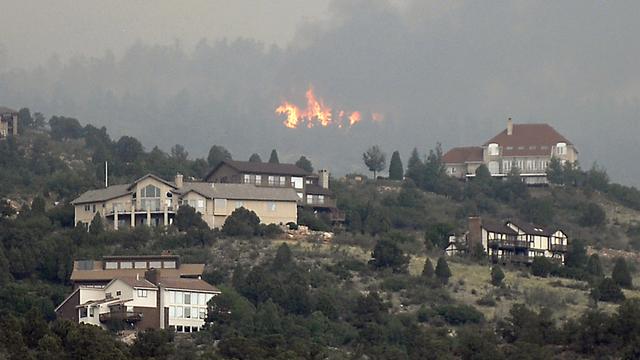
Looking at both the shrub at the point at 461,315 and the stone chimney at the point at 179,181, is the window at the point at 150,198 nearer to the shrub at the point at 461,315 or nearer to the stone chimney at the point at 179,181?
the stone chimney at the point at 179,181

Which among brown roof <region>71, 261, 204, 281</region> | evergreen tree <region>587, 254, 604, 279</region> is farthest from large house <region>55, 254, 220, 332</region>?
evergreen tree <region>587, 254, 604, 279</region>

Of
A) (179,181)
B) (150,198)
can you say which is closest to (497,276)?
(179,181)

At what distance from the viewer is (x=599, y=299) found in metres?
148

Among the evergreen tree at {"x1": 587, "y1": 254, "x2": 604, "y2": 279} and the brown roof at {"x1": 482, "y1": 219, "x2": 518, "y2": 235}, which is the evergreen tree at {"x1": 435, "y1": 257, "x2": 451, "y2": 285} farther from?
the brown roof at {"x1": 482, "y1": 219, "x2": 518, "y2": 235}

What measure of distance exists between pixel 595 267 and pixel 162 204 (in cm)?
3383

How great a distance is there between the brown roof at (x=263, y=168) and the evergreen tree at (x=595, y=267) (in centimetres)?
2729

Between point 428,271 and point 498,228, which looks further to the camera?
point 498,228

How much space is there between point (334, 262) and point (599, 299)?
1960cm

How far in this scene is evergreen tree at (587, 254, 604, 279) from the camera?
6245 inches

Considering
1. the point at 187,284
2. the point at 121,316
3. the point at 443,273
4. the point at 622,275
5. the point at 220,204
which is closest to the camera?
the point at 121,316

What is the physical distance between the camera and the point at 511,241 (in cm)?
16438

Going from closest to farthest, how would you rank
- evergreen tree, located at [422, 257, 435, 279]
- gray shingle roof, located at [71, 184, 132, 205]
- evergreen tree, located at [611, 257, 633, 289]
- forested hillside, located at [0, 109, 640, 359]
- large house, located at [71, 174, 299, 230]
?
forested hillside, located at [0, 109, 640, 359]
evergreen tree, located at [422, 257, 435, 279]
evergreen tree, located at [611, 257, 633, 289]
large house, located at [71, 174, 299, 230]
gray shingle roof, located at [71, 184, 132, 205]

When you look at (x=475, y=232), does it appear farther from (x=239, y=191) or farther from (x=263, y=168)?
(x=263, y=168)

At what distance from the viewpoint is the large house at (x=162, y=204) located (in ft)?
529
